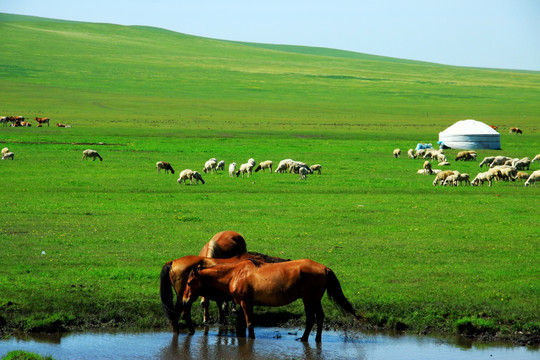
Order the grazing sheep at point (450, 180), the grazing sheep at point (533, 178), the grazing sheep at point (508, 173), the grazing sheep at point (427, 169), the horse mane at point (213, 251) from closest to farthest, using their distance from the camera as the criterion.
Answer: the horse mane at point (213, 251)
the grazing sheep at point (450, 180)
the grazing sheep at point (533, 178)
the grazing sheep at point (508, 173)
the grazing sheep at point (427, 169)

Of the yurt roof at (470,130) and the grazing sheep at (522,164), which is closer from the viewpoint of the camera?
the grazing sheep at (522,164)

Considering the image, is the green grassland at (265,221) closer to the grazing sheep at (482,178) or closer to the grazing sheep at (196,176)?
the grazing sheep at (482,178)

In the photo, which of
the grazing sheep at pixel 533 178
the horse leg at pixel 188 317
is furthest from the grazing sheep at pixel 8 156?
the horse leg at pixel 188 317

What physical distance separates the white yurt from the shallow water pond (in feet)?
148

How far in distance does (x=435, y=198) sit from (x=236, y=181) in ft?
30.5

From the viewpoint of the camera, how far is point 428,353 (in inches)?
424

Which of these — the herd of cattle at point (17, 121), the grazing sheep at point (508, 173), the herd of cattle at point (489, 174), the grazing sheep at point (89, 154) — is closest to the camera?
the herd of cattle at point (489, 174)

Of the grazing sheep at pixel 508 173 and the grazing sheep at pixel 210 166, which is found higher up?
the grazing sheep at pixel 508 173

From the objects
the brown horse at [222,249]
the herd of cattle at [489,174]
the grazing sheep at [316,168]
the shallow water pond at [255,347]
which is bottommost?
the shallow water pond at [255,347]

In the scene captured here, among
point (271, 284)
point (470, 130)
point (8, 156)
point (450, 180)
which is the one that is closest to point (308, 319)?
point (271, 284)

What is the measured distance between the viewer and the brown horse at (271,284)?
10.6 metres

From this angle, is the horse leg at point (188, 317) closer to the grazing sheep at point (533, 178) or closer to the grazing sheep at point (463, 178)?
the grazing sheep at point (463, 178)

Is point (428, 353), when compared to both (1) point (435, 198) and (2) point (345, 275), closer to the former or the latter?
(2) point (345, 275)

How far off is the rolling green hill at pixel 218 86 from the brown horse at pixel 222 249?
59025 mm
